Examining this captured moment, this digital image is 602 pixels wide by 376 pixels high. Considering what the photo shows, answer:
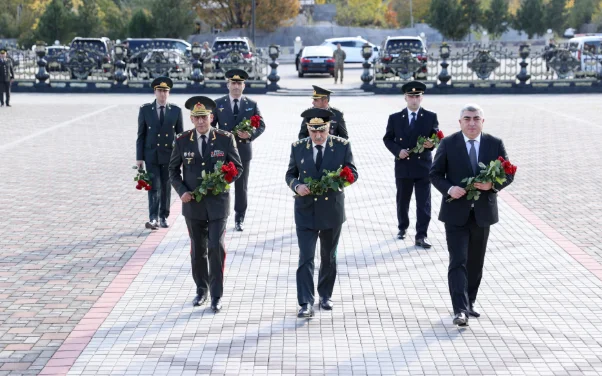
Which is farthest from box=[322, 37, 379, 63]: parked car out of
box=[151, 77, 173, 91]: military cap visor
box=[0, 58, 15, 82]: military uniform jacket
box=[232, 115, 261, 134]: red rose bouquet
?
box=[151, 77, 173, 91]: military cap visor

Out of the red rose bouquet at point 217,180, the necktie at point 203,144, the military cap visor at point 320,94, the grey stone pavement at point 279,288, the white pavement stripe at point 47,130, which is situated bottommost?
the grey stone pavement at point 279,288

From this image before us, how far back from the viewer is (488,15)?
235ft

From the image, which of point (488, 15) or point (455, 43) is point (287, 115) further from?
point (488, 15)

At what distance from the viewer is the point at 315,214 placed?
8.08 meters

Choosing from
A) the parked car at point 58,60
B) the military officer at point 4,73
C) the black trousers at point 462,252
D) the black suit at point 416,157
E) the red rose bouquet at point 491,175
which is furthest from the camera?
the parked car at point 58,60

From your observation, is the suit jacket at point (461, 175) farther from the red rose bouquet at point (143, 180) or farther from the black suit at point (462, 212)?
the red rose bouquet at point (143, 180)

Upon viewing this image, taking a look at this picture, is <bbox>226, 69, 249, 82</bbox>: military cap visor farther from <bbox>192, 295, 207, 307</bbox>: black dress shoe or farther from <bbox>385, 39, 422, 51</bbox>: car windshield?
<bbox>385, 39, 422, 51</bbox>: car windshield

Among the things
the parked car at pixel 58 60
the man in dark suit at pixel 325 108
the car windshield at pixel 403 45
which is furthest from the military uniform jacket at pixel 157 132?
the car windshield at pixel 403 45

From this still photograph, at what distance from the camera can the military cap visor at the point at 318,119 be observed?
8055mm

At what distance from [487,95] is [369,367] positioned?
27.3 metres

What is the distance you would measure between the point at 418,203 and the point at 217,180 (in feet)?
11.3

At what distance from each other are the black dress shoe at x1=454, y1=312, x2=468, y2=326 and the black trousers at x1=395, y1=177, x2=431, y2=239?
3.04 m

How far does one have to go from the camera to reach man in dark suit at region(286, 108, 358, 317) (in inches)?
318

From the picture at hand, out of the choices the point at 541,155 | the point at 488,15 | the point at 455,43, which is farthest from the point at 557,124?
the point at 488,15
